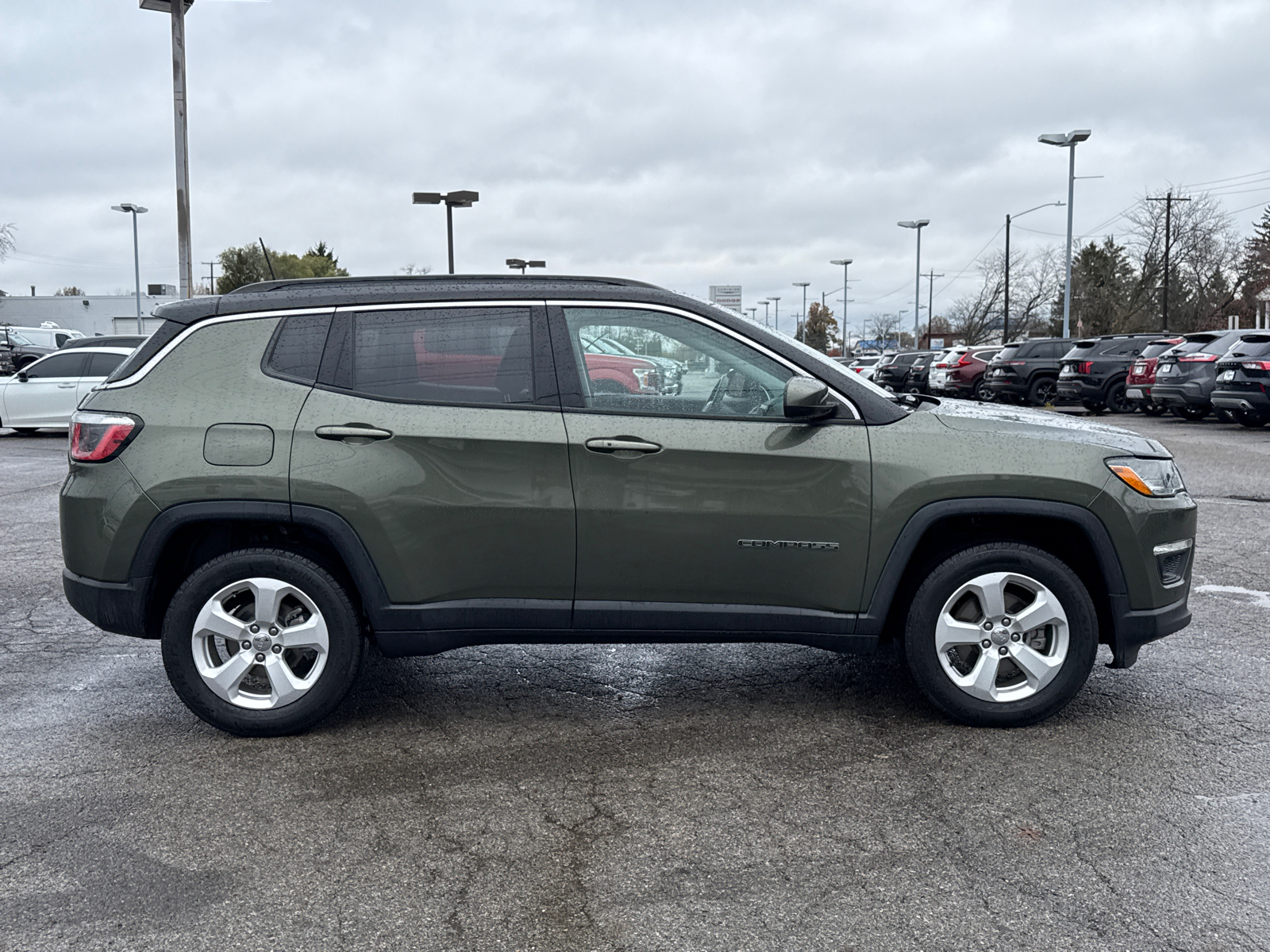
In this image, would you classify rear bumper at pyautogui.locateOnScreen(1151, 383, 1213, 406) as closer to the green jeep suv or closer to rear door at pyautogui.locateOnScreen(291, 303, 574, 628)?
the green jeep suv

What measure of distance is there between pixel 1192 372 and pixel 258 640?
783 inches

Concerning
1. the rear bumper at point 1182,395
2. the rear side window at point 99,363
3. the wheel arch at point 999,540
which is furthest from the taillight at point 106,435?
the rear bumper at point 1182,395

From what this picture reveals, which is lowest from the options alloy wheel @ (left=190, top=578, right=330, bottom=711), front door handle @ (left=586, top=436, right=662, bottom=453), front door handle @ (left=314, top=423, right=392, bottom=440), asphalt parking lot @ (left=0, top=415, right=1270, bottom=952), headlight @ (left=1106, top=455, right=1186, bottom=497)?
asphalt parking lot @ (left=0, top=415, right=1270, bottom=952)

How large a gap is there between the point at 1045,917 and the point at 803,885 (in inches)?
25.0

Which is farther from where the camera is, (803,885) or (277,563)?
(277,563)

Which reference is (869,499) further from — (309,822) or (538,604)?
(309,822)

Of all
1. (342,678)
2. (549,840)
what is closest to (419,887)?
(549,840)

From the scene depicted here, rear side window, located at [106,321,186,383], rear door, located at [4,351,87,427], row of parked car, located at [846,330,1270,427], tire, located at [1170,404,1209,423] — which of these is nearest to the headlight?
rear side window, located at [106,321,186,383]

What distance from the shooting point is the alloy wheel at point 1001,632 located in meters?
4.48

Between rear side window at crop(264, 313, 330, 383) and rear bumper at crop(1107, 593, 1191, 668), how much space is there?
3231 millimetres

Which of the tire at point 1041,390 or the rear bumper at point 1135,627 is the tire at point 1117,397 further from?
the rear bumper at point 1135,627

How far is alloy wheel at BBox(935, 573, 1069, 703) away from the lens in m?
4.48

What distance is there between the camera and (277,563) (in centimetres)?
442

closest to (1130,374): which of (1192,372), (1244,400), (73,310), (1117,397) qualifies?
(1117,397)
